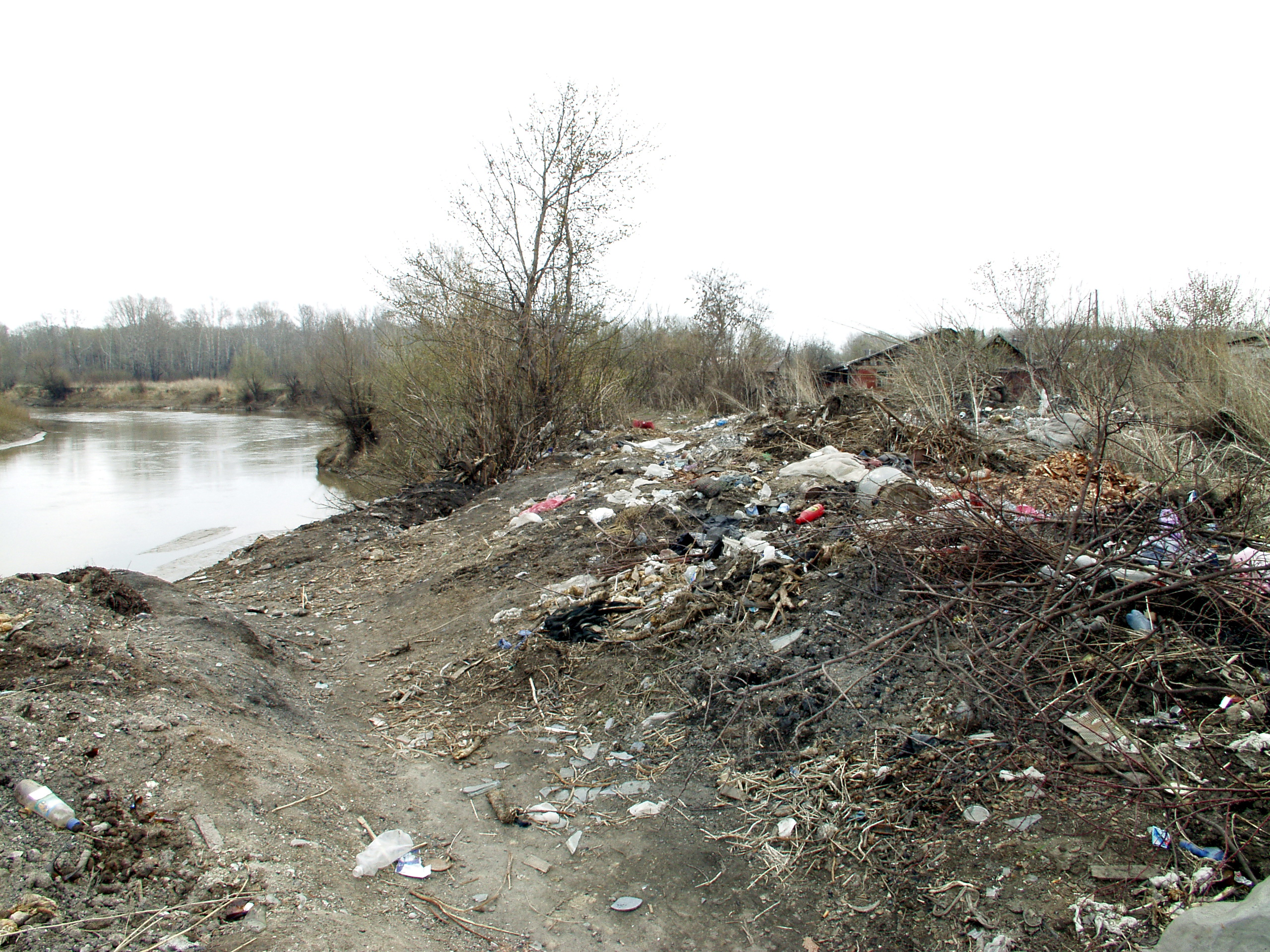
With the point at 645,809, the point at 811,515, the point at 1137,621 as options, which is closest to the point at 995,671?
the point at 1137,621

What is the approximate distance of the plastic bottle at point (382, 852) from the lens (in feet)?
6.68

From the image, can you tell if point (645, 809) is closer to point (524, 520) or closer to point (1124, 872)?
point (1124, 872)

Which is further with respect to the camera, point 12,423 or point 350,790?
point 12,423

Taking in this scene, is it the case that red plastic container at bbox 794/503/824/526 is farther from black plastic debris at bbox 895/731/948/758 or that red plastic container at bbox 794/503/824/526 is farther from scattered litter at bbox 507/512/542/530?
scattered litter at bbox 507/512/542/530

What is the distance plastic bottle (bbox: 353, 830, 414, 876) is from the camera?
Answer: 204 cm

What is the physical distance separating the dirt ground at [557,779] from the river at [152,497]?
6.03 meters

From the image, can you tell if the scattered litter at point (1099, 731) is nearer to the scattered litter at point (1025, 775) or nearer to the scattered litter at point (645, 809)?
the scattered litter at point (1025, 775)

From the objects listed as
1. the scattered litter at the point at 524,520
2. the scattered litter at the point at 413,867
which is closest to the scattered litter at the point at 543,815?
the scattered litter at the point at 413,867

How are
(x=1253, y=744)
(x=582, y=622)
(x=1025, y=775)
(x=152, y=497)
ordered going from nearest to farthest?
(x=1253, y=744), (x=1025, y=775), (x=582, y=622), (x=152, y=497)

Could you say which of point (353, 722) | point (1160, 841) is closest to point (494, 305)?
point (353, 722)

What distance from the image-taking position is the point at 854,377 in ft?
51.9

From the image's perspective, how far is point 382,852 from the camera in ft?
6.97

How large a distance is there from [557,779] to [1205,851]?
2.00 m

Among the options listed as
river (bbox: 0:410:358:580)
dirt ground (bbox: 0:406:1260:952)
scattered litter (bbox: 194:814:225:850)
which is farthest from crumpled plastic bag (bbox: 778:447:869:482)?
river (bbox: 0:410:358:580)
